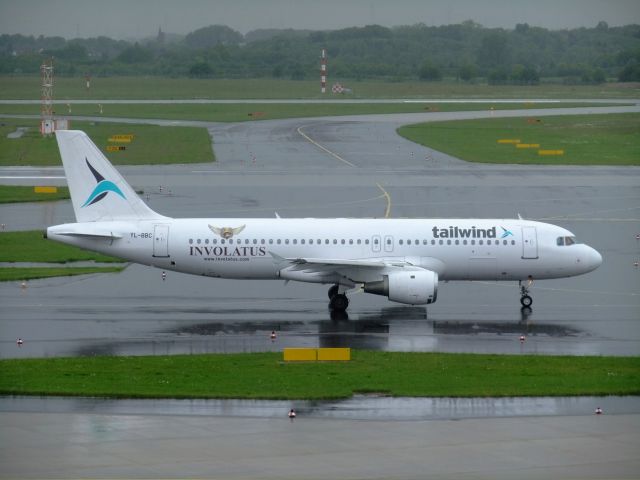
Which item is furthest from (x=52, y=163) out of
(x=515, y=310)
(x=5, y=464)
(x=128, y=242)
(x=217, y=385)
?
(x=5, y=464)

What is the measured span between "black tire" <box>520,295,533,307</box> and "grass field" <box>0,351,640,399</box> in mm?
8489

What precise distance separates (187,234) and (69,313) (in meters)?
5.31

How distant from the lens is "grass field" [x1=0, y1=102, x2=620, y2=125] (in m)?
131

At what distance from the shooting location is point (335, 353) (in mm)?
34438

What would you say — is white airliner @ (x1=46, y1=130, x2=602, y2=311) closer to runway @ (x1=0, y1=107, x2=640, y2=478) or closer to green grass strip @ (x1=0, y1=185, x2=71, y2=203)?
runway @ (x1=0, y1=107, x2=640, y2=478)

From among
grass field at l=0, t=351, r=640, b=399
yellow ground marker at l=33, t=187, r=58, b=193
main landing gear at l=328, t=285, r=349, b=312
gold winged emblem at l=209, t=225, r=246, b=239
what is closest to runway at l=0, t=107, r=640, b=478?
main landing gear at l=328, t=285, r=349, b=312

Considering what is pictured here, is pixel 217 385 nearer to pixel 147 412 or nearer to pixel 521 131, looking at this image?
pixel 147 412

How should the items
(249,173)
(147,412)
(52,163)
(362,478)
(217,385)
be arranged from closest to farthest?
(362,478)
(147,412)
(217,385)
(249,173)
(52,163)

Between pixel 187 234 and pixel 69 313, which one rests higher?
pixel 187 234

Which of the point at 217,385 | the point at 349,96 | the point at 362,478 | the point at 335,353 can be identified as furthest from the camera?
the point at 349,96

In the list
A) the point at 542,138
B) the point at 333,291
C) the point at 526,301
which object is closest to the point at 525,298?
the point at 526,301

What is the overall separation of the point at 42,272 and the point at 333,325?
50.4ft

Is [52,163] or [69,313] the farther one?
[52,163]

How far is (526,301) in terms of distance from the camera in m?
43.6
